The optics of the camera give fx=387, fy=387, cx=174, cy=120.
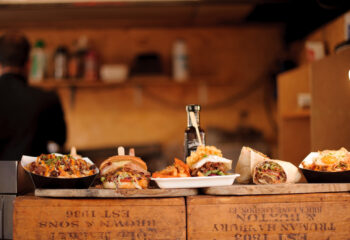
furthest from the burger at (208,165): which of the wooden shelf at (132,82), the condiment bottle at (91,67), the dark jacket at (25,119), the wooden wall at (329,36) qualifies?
the condiment bottle at (91,67)

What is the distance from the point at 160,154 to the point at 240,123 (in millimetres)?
948

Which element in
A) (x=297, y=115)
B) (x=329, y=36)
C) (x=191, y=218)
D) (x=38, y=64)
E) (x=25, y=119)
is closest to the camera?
(x=191, y=218)

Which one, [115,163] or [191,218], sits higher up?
[115,163]

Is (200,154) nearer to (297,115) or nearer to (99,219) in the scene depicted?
(99,219)

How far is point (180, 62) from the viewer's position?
3.96m

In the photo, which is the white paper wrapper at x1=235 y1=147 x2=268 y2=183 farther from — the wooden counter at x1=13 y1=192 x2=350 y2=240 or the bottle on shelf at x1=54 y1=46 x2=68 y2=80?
the bottle on shelf at x1=54 y1=46 x2=68 y2=80

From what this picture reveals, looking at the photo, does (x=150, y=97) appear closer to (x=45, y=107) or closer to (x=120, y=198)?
(x=45, y=107)

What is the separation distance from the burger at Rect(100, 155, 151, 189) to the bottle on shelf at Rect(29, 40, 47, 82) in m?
2.86

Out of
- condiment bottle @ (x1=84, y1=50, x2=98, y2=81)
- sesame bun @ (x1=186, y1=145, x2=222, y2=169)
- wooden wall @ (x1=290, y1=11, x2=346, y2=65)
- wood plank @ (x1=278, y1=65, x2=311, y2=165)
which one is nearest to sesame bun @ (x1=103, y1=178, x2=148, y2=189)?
sesame bun @ (x1=186, y1=145, x2=222, y2=169)

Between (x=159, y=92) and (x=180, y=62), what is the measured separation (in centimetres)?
45

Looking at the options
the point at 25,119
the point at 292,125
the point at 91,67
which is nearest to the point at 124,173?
the point at 25,119

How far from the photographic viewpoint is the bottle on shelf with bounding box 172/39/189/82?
3947 millimetres

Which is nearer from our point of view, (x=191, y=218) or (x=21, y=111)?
(x=191, y=218)

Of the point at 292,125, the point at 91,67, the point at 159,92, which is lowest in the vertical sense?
the point at 292,125
